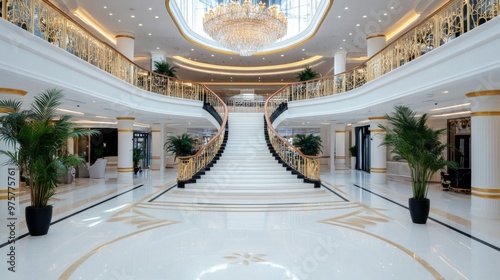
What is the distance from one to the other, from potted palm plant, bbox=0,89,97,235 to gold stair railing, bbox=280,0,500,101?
723 centimetres

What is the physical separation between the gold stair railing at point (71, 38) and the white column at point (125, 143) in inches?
60.7

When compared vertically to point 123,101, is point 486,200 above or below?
below

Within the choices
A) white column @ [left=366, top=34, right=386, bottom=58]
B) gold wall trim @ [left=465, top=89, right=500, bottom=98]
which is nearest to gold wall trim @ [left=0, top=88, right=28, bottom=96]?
gold wall trim @ [left=465, top=89, right=500, bottom=98]

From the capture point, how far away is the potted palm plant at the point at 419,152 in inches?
243

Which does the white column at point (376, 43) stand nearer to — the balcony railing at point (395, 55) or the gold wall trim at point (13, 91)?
the balcony railing at point (395, 55)

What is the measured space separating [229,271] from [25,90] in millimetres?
5998

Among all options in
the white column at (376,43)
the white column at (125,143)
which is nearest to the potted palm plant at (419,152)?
the white column at (376,43)

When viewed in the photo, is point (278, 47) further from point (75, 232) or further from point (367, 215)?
point (75, 232)

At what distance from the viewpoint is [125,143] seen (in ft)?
40.9

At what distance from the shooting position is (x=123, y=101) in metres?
9.96

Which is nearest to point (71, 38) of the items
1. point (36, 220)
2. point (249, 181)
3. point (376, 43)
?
point (36, 220)

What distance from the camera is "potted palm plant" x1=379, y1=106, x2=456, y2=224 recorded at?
20.3ft

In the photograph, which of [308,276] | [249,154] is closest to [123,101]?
[249,154]

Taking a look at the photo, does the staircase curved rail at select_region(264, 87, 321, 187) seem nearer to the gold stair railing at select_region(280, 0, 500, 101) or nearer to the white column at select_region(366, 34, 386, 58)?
the gold stair railing at select_region(280, 0, 500, 101)
